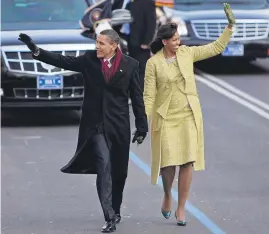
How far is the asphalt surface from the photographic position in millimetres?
9305

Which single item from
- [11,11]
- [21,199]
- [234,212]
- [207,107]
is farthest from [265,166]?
[11,11]

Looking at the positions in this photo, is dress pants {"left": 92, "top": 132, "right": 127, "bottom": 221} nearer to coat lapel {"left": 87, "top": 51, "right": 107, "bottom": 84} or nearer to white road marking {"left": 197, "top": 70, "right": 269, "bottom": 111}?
coat lapel {"left": 87, "top": 51, "right": 107, "bottom": 84}

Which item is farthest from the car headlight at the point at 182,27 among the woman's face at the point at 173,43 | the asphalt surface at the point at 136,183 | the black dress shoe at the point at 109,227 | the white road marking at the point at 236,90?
the black dress shoe at the point at 109,227

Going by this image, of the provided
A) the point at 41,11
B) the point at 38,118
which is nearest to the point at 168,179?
the point at 38,118

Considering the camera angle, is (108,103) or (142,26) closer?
(108,103)

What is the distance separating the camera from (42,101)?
14227 millimetres

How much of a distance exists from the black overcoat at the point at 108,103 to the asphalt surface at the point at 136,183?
2.24 feet

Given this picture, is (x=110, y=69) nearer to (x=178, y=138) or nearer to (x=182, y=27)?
(x=178, y=138)

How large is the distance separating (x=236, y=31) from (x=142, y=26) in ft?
10.8

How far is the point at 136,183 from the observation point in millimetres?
11047

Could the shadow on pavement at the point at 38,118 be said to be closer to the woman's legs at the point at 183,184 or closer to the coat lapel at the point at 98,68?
the woman's legs at the point at 183,184

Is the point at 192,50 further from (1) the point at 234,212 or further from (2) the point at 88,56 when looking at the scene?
(1) the point at 234,212

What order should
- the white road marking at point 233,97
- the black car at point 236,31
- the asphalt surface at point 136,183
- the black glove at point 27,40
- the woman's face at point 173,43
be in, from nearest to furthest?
1. the black glove at point 27,40
2. the woman's face at point 173,43
3. the asphalt surface at point 136,183
4. the white road marking at point 233,97
5. the black car at point 236,31

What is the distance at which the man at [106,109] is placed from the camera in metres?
8.85
